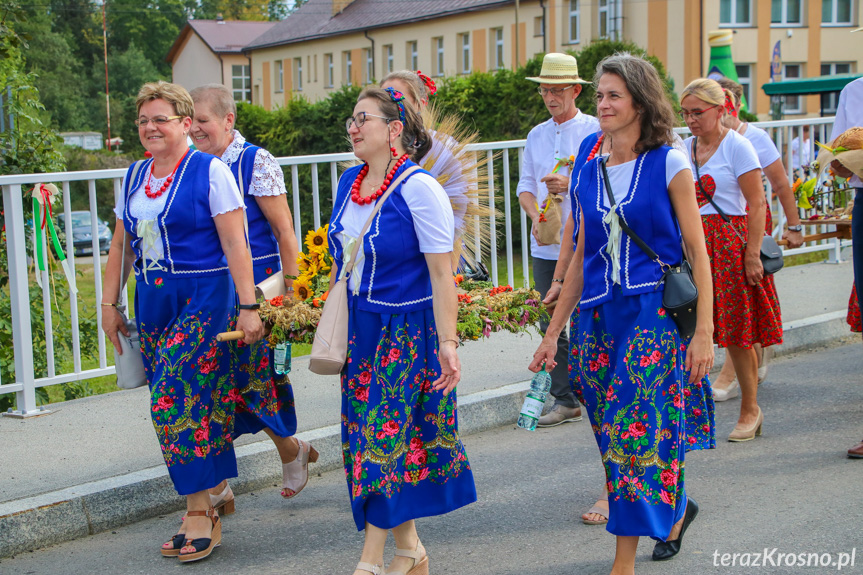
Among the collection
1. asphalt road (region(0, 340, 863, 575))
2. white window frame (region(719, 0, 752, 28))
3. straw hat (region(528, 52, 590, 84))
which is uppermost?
white window frame (region(719, 0, 752, 28))

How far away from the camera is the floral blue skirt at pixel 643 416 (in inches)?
141

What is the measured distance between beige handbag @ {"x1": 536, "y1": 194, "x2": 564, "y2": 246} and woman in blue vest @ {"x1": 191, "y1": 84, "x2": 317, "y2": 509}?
166cm

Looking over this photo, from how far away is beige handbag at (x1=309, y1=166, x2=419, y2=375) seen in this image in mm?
3574

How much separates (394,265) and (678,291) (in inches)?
40.6

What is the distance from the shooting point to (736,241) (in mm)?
5695

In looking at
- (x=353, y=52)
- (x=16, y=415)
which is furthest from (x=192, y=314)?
(x=353, y=52)

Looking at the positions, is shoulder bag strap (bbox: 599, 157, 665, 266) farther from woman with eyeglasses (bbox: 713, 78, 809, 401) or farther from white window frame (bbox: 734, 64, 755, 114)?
white window frame (bbox: 734, 64, 755, 114)

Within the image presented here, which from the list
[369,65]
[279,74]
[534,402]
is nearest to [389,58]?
[369,65]

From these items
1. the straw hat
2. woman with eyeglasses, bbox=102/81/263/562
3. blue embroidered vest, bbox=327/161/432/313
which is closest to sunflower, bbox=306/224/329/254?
woman with eyeglasses, bbox=102/81/263/562

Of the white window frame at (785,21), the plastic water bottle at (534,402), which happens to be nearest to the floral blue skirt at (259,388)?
the plastic water bottle at (534,402)

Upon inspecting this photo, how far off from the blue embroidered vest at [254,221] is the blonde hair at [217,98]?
189 mm

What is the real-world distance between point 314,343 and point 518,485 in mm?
1891

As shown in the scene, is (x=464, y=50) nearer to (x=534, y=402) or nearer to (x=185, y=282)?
(x=185, y=282)

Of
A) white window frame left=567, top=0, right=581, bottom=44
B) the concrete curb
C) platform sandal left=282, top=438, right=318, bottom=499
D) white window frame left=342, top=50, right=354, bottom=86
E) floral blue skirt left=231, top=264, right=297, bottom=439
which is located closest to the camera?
the concrete curb
